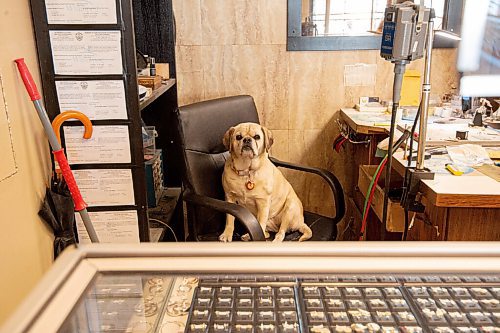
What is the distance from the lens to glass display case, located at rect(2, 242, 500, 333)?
62cm

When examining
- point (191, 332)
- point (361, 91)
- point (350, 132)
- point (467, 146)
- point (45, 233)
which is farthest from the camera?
point (361, 91)

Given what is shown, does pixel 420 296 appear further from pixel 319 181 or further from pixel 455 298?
pixel 319 181

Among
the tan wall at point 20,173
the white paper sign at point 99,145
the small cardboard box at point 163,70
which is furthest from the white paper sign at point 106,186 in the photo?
the small cardboard box at point 163,70

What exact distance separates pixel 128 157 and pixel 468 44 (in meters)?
2.20

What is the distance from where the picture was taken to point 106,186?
197 cm

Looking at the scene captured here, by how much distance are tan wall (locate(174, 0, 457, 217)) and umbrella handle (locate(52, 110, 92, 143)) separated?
122cm

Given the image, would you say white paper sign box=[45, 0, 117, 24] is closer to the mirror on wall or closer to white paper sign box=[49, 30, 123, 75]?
white paper sign box=[49, 30, 123, 75]

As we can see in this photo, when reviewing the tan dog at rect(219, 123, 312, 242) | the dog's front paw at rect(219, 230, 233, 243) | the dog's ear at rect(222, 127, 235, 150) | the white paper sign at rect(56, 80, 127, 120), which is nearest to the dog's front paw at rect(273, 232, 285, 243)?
the tan dog at rect(219, 123, 312, 242)

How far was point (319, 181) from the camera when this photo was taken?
10.3 ft

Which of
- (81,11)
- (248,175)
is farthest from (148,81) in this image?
(248,175)

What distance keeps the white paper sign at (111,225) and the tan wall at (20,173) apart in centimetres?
20

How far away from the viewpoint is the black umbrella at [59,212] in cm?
182

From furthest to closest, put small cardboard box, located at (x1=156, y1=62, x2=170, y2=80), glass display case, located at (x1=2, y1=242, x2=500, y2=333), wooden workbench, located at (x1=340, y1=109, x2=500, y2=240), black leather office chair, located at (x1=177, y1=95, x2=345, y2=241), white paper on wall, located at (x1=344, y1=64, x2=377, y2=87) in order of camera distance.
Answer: white paper on wall, located at (x1=344, y1=64, x2=377, y2=87), small cardboard box, located at (x1=156, y1=62, x2=170, y2=80), black leather office chair, located at (x1=177, y1=95, x2=345, y2=241), wooden workbench, located at (x1=340, y1=109, x2=500, y2=240), glass display case, located at (x1=2, y1=242, x2=500, y2=333)

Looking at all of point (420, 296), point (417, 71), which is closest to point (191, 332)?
point (420, 296)
